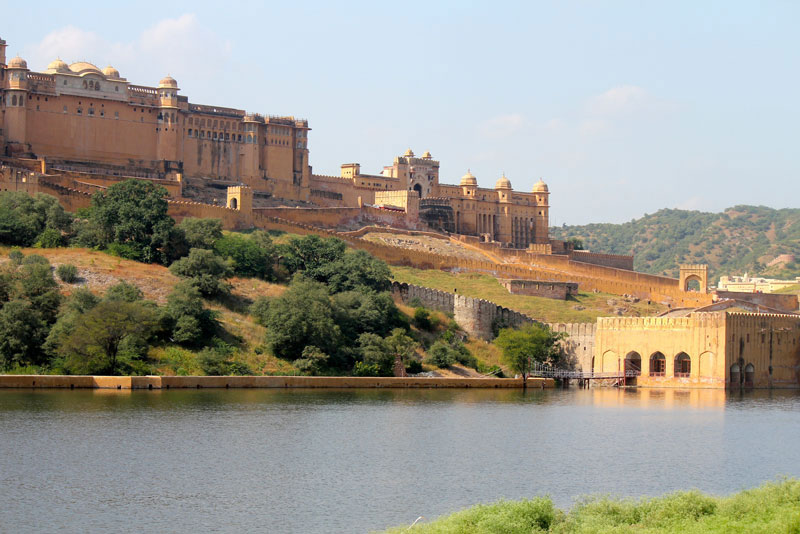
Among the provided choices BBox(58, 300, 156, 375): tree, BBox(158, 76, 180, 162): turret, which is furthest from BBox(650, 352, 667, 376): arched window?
BBox(158, 76, 180, 162): turret

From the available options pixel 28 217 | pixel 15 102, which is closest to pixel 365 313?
pixel 28 217

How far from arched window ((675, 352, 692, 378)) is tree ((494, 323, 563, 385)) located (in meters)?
4.60

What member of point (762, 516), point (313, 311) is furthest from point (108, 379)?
point (762, 516)

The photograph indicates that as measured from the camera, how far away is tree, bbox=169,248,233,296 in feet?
138

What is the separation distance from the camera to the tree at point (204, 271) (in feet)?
138

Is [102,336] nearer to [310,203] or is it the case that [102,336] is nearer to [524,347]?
[524,347]

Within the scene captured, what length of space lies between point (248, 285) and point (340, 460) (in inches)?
826

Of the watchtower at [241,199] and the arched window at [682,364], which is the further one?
the watchtower at [241,199]

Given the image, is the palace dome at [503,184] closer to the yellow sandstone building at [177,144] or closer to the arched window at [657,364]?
the yellow sandstone building at [177,144]

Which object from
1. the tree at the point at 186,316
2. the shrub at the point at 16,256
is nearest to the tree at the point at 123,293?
the tree at the point at 186,316

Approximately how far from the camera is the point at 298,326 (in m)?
39.1

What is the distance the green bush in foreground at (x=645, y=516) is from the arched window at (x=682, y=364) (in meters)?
25.0

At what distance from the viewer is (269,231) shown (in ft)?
183

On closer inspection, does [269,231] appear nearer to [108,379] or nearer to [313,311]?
[313,311]
